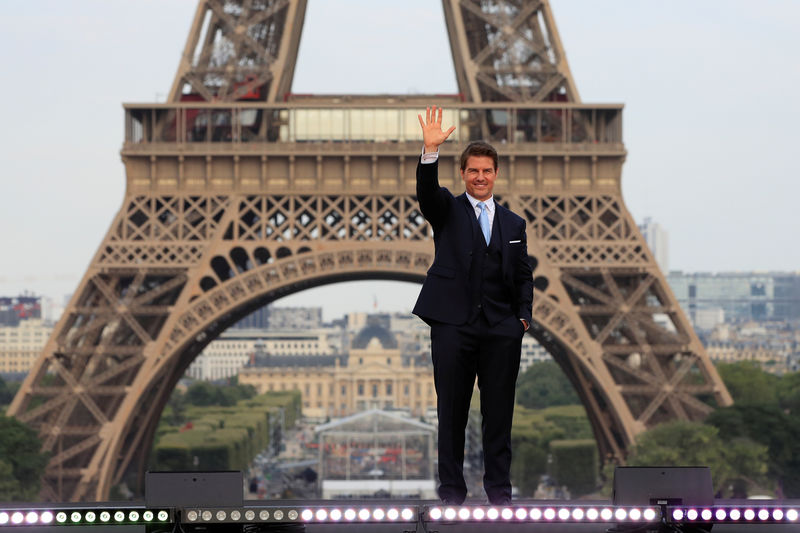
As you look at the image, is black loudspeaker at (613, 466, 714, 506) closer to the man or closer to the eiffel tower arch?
the man

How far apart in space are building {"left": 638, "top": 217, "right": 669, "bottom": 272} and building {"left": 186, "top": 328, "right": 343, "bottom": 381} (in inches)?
1652

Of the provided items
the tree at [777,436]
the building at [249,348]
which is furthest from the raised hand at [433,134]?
the building at [249,348]

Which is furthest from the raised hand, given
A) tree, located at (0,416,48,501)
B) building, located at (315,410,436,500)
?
building, located at (315,410,436,500)

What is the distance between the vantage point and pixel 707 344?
411 ft

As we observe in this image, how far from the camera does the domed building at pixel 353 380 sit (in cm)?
11744

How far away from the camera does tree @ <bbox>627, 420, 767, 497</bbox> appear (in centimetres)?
3356

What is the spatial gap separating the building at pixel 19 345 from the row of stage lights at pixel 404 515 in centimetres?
9907

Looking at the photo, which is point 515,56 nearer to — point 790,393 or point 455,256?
point 455,256

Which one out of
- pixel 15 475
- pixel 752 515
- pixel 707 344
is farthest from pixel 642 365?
pixel 707 344

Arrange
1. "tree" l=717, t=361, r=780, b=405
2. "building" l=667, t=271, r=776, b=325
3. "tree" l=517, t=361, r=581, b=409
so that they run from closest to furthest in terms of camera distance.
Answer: "tree" l=717, t=361, r=780, b=405 < "tree" l=517, t=361, r=581, b=409 < "building" l=667, t=271, r=776, b=325

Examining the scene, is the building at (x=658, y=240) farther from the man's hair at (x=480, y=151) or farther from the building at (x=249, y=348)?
the man's hair at (x=480, y=151)

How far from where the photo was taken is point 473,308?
7324 mm

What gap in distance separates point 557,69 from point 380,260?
631 centimetres

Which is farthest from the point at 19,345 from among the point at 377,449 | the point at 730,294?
the point at 730,294
